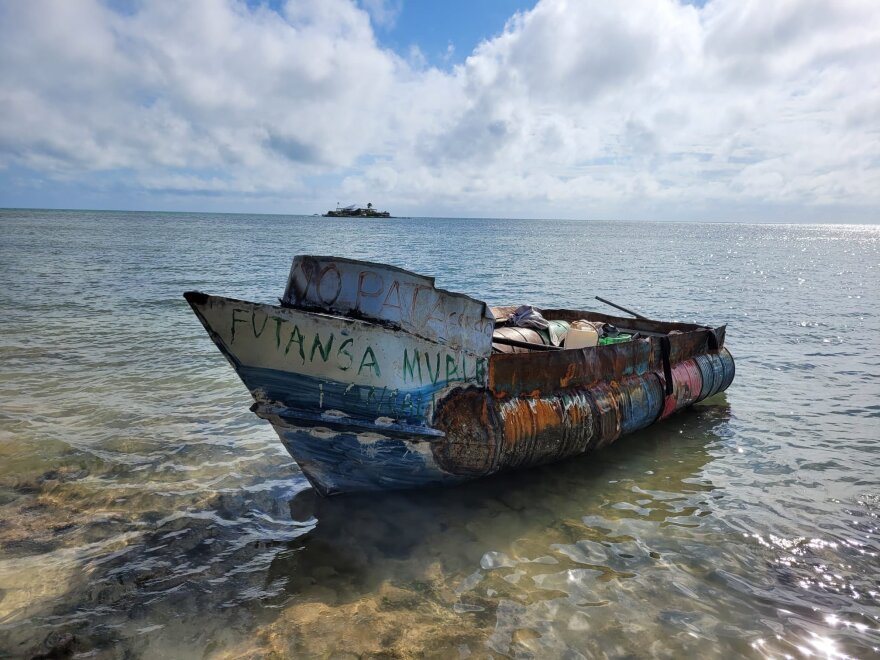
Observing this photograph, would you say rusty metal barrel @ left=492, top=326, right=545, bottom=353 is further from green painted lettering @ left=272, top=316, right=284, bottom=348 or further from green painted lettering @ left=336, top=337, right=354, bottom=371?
green painted lettering @ left=272, top=316, right=284, bottom=348

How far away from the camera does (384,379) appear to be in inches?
182

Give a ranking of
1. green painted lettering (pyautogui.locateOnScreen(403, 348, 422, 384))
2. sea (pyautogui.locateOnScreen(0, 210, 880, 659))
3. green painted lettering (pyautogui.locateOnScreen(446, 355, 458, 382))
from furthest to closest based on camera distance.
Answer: green painted lettering (pyautogui.locateOnScreen(446, 355, 458, 382)) → green painted lettering (pyautogui.locateOnScreen(403, 348, 422, 384)) → sea (pyautogui.locateOnScreen(0, 210, 880, 659))

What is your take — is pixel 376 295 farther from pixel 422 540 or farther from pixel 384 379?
pixel 422 540

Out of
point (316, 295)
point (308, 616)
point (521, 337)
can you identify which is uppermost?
point (316, 295)

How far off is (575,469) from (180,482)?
4397 mm

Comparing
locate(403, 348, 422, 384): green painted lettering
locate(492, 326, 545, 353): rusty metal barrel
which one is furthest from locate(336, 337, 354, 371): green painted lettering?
locate(492, 326, 545, 353): rusty metal barrel

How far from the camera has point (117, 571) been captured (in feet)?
13.5

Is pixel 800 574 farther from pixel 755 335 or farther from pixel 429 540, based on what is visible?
pixel 755 335

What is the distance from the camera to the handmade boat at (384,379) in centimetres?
443

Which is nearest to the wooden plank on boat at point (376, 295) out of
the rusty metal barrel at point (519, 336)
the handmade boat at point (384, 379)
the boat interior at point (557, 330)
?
the handmade boat at point (384, 379)

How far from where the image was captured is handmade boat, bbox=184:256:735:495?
14.5ft

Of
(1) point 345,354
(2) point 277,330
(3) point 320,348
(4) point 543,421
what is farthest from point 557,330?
(2) point 277,330

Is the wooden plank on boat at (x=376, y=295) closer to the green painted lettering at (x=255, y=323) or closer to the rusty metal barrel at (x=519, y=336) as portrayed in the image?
the green painted lettering at (x=255, y=323)

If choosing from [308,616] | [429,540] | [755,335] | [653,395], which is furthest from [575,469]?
[755,335]
